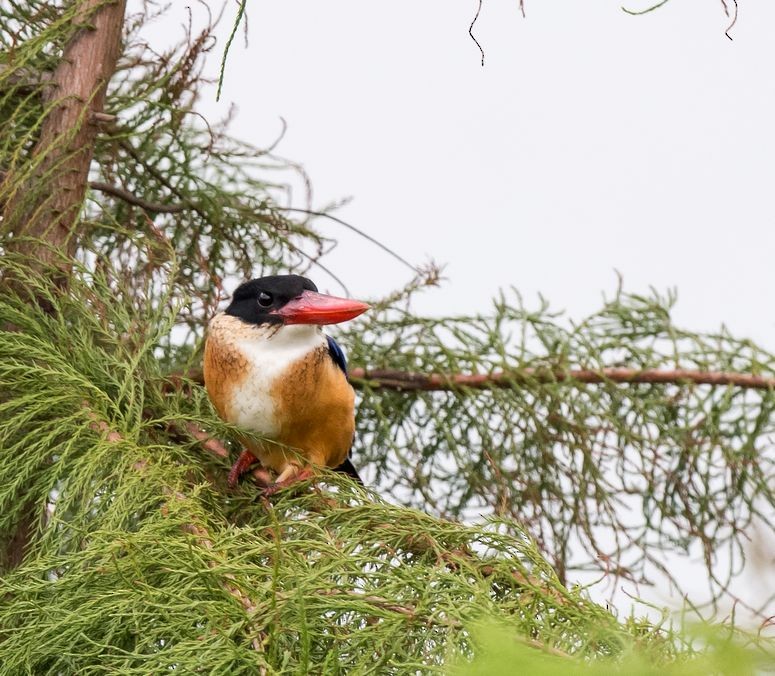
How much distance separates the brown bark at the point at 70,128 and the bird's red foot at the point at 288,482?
0.62m

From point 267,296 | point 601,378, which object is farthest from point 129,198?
point 601,378

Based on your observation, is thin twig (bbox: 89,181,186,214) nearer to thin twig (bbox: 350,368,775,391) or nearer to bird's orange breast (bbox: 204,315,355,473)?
bird's orange breast (bbox: 204,315,355,473)

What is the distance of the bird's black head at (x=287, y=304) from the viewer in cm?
221

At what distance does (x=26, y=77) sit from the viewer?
232 cm

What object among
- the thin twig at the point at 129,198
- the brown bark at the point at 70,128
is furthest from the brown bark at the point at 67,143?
the thin twig at the point at 129,198

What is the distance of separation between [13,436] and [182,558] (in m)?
0.73

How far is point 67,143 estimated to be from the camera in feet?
7.30

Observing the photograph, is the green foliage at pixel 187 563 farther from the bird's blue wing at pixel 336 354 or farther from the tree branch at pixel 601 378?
the tree branch at pixel 601 378

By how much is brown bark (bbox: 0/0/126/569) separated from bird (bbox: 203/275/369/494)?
0.36 metres

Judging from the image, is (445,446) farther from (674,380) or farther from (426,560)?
(426,560)

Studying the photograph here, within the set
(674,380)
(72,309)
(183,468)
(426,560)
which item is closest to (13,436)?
(72,309)

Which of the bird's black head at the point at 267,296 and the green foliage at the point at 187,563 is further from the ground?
the bird's black head at the point at 267,296

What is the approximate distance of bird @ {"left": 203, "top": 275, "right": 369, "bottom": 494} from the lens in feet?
7.33

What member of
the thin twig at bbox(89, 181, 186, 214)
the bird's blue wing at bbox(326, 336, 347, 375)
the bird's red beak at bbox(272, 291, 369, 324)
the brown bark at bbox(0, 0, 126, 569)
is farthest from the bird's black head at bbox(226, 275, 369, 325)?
the brown bark at bbox(0, 0, 126, 569)
